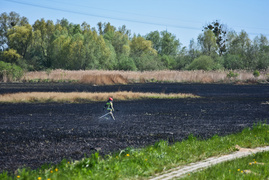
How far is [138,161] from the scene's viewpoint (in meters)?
10.0

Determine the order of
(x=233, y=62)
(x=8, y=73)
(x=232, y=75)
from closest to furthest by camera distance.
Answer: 1. (x=8, y=73)
2. (x=232, y=75)
3. (x=233, y=62)

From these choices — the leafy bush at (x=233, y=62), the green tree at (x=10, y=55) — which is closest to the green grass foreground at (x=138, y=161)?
the leafy bush at (x=233, y=62)

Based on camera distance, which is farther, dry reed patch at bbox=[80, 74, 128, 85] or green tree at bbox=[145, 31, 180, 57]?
green tree at bbox=[145, 31, 180, 57]

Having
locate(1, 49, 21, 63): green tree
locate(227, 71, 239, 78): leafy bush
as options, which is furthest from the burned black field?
locate(1, 49, 21, 63): green tree

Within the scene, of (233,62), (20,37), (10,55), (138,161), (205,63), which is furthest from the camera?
(20,37)

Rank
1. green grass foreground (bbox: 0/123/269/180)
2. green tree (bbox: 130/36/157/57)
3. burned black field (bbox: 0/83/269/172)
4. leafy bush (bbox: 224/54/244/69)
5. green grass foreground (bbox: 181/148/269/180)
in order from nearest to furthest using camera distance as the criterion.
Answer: green grass foreground (bbox: 0/123/269/180) → green grass foreground (bbox: 181/148/269/180) → burned black field (bbox: 0/83/269/172) → leafy bush (bbox: 224/54/244/69) → green tree (bbox: 130/36/157/57)

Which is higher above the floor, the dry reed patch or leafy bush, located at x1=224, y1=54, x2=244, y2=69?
leafy bush, located at x1=224, y1=54, x2=244, y2=69

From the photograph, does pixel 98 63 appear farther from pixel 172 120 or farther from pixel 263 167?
pixel 263 167

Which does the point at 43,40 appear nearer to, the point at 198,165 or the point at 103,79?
the point at 103,79

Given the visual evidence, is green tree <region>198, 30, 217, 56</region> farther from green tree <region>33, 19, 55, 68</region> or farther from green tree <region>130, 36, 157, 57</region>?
green tree <region>33, 19, 55, 68</region>

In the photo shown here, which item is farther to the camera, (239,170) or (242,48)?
(242,48)

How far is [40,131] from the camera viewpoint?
16.8m

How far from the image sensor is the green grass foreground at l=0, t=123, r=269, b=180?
Result: 8.49 metres

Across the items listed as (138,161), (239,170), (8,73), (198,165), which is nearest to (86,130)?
(138,161)
